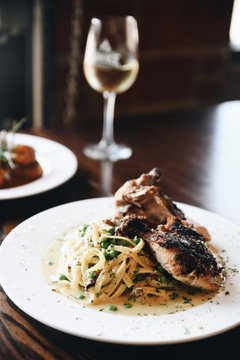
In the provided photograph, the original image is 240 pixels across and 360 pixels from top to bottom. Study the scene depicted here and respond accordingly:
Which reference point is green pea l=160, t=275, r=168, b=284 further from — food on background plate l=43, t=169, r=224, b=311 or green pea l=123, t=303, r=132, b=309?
green pea l=123, t=303, r=132, b=309

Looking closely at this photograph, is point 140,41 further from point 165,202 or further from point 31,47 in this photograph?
point 165,202

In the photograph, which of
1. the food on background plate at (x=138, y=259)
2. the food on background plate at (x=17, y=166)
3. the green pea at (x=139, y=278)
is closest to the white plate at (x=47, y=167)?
the food on background plate at (x=17, y=166)

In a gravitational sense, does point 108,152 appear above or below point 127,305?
below

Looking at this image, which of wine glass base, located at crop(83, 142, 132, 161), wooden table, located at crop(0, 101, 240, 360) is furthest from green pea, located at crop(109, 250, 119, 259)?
wine glass base, located at crop(83, 142, 132, 161)

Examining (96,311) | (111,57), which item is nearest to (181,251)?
(96,311)

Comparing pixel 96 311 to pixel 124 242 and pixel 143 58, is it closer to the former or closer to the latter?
pixel 124 242

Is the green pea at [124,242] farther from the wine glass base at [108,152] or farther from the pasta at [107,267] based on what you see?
the wine glass base at [108,152]

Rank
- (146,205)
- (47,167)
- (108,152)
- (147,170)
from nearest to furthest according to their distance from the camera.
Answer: (146,205) → (47,167) → (147,170) → (108,152)
